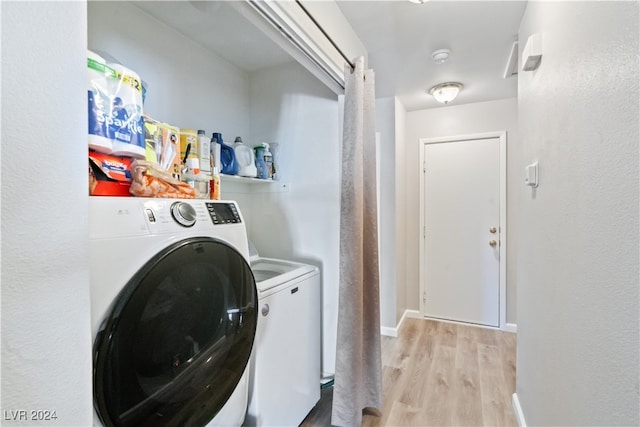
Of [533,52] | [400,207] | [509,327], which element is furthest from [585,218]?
[509,327]

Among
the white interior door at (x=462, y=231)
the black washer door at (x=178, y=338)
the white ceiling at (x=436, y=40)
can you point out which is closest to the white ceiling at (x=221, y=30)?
the white ceiling at (x=436, y=40)

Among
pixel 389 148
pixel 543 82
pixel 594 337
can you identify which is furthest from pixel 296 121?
A: pixel 594 337

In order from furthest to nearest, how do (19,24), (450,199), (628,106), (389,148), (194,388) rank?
(450,199), (389,148), (194,388), (628,106), (19,24)

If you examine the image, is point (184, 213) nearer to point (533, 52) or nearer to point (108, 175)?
point (108, 175)

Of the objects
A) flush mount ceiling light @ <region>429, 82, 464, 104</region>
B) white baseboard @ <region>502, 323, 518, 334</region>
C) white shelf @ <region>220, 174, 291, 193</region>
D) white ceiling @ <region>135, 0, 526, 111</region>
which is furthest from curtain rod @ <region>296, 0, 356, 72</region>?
white baseboard @ <region>502, 323, 518, 334</region>

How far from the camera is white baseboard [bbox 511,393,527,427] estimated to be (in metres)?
1.56

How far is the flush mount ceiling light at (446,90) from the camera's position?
8.24 ft

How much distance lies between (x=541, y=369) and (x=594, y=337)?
61 centimetres

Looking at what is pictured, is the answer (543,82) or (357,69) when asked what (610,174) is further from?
(357,69)

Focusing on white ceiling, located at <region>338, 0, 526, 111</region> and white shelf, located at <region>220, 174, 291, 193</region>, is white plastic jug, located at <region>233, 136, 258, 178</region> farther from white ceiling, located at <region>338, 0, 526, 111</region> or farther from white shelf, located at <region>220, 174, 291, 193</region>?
white ceiling, located at <region>338, 0, 526, 111</region>

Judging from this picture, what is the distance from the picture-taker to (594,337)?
0.78 metres

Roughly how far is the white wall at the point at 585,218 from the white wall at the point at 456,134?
1670 millimetres

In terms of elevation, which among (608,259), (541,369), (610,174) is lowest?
(541,369)

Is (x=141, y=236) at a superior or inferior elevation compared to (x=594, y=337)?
superior
